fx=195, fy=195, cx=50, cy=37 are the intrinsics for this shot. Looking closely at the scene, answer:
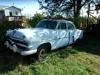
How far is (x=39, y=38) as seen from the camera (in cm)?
795

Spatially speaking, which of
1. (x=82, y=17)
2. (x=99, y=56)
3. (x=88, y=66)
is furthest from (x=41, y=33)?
(x=82, y=17)

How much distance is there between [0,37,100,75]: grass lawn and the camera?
7277mm

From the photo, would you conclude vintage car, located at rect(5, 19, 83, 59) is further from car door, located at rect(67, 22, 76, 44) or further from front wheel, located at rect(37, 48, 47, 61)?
car door, located at rect(67, 22, 76, 44)

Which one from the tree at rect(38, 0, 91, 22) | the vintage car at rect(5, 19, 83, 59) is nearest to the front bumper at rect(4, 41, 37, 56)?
the vintage car at rect(5, 19, 83, 59)

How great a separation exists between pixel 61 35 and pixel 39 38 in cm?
181

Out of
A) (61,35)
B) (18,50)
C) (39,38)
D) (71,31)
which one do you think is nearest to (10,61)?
(18,50)

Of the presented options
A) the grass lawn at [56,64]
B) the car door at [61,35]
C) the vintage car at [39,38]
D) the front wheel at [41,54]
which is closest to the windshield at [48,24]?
the vintage car at [39,38]

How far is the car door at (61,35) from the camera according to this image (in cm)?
921

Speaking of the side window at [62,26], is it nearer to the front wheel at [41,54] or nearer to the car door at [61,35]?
the car door at [61,35]

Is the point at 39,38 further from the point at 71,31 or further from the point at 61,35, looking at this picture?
the point at 71,31

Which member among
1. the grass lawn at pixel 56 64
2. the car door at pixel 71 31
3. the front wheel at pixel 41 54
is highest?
the car door at pixel 71 31

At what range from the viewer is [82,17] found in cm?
1695

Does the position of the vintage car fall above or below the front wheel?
above

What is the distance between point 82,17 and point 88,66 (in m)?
9.46
